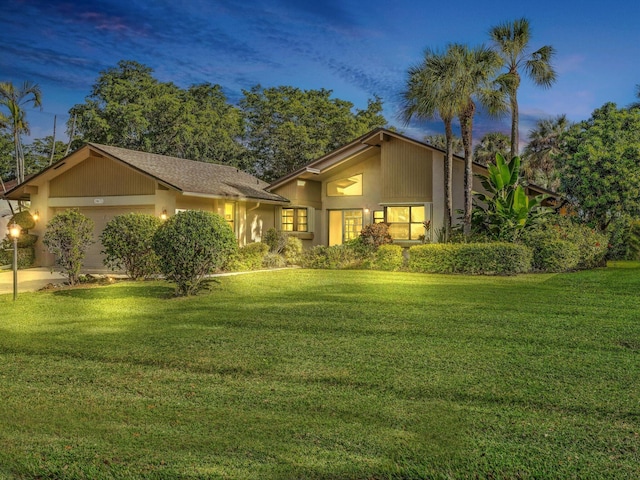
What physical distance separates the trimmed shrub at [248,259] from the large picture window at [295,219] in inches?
217

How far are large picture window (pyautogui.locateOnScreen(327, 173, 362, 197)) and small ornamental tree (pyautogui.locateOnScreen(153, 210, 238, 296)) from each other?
13.9 meters

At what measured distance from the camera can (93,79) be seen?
37812 mm

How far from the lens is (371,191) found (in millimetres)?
24484

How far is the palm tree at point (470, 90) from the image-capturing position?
19.2 meters

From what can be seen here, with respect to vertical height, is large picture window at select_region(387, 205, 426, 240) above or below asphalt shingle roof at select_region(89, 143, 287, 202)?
below

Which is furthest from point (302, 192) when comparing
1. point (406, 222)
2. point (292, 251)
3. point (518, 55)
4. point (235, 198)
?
point (518, 55)

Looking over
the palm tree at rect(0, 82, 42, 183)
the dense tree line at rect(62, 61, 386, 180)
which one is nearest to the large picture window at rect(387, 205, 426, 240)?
the dense tree line at rect(62, 61, 386, 180)

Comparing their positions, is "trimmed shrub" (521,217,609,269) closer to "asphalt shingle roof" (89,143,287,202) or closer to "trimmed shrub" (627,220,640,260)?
"trimmed shrub" (627,220,640,260)

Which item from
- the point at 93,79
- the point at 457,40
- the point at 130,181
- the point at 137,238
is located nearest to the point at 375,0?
the point at 457,40

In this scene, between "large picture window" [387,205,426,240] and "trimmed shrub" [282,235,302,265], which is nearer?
"trimmed shrub" [282,235,302,265]

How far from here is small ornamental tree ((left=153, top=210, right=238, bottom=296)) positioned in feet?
36.7

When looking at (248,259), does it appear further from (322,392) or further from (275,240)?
(322,392)

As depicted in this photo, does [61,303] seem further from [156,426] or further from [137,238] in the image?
[156,426]

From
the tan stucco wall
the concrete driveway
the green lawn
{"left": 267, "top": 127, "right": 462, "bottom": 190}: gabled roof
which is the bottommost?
the green lawn
